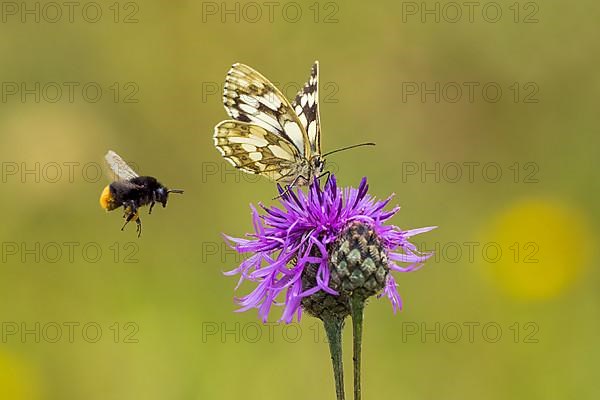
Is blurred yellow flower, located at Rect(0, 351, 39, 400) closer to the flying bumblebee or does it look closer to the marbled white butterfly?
the flying bumblebee

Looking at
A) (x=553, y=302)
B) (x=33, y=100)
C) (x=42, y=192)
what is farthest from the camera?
(x=33, y=100)

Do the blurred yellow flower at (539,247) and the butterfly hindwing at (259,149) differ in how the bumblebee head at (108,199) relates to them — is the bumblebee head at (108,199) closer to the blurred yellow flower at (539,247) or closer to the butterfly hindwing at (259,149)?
the butterfly hindwing at (259,149)

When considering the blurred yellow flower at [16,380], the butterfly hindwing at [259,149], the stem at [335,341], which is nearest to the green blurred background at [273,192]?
the blurred yellow flower at [16,380]

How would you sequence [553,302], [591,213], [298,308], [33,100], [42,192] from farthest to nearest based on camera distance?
[33,100] < [42,192] < [591,213] < [553,302] < [298,308]

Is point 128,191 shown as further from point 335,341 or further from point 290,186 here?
point 335,341

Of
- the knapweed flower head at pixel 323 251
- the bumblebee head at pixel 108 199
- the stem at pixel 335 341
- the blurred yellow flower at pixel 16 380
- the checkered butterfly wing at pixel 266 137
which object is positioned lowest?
the blurred yellow flower at pixel 16 380

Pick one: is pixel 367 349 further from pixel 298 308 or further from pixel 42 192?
pixel 42 192

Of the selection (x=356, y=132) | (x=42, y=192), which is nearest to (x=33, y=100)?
(x=42, y=192)
